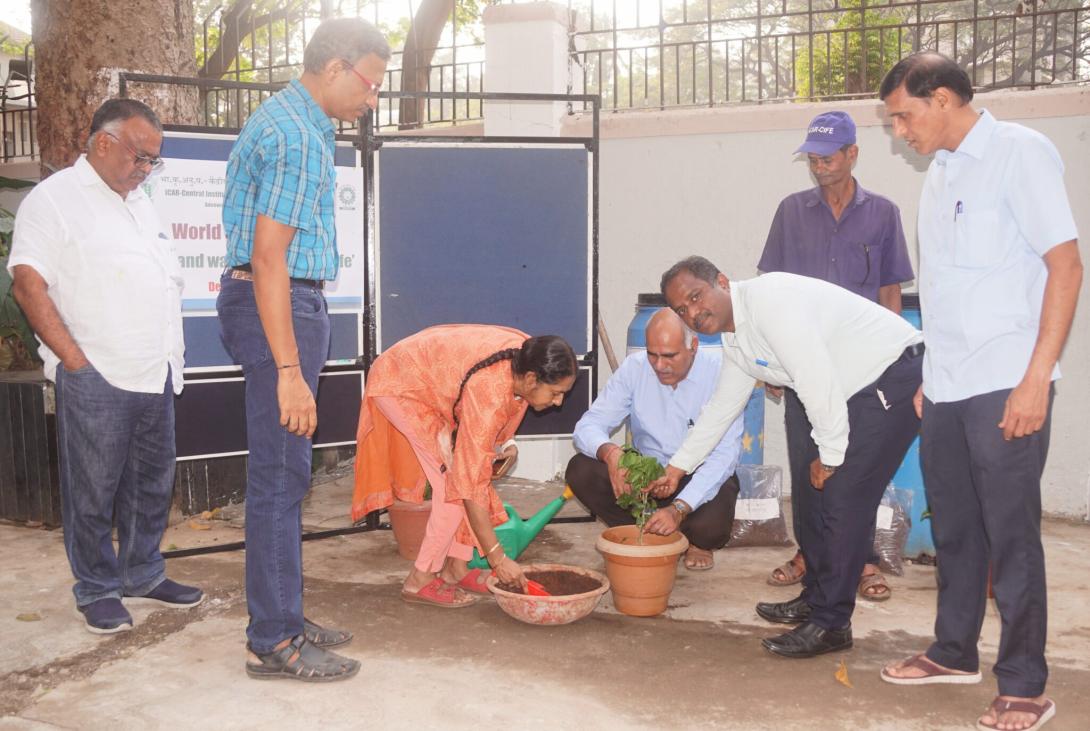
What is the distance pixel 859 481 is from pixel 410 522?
6.43 ft

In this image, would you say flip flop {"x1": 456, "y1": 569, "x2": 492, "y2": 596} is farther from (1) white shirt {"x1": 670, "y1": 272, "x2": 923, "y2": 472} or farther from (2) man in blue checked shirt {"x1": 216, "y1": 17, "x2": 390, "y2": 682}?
(1) white shirt {"x1": 670, "y1": 272, "x2": 923, "y2": 472}

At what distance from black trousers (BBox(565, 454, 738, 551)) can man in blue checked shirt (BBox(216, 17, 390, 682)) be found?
1634 millimetres

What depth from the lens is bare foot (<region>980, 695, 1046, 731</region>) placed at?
276 cm

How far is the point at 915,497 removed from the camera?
4488mm

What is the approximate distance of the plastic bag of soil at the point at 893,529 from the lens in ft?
14.2

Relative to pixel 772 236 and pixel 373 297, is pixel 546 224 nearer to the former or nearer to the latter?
pixel 373 297

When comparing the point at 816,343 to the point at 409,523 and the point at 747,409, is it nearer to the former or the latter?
the point at 747,409

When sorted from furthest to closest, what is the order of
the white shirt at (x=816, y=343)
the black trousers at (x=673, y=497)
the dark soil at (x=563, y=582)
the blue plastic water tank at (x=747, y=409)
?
the blue plastic water tank at (x=747, y=409)
the black trousers at (x=673, y=497)
the dark soil at (x=563, y=582)
the white shirt at (x=816, y=343)

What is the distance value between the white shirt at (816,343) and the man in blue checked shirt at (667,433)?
0.65m

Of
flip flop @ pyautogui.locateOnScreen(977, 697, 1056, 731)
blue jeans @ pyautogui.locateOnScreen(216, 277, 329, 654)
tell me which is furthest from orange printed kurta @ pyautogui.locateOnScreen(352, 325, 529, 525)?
flip flop @ pyautogui.locateOnScreen(977, 697, 1056, 731)

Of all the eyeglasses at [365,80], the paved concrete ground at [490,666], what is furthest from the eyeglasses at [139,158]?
the paved concrete ground at [490,666]

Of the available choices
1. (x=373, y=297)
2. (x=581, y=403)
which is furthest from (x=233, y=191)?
(x=581, y=403)

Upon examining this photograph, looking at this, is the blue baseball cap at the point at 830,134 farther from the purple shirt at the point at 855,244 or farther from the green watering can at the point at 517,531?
the green watering can at the point at 517,531

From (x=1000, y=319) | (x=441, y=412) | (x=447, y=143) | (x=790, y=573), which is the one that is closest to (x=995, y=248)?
(x=1000, y=319)
